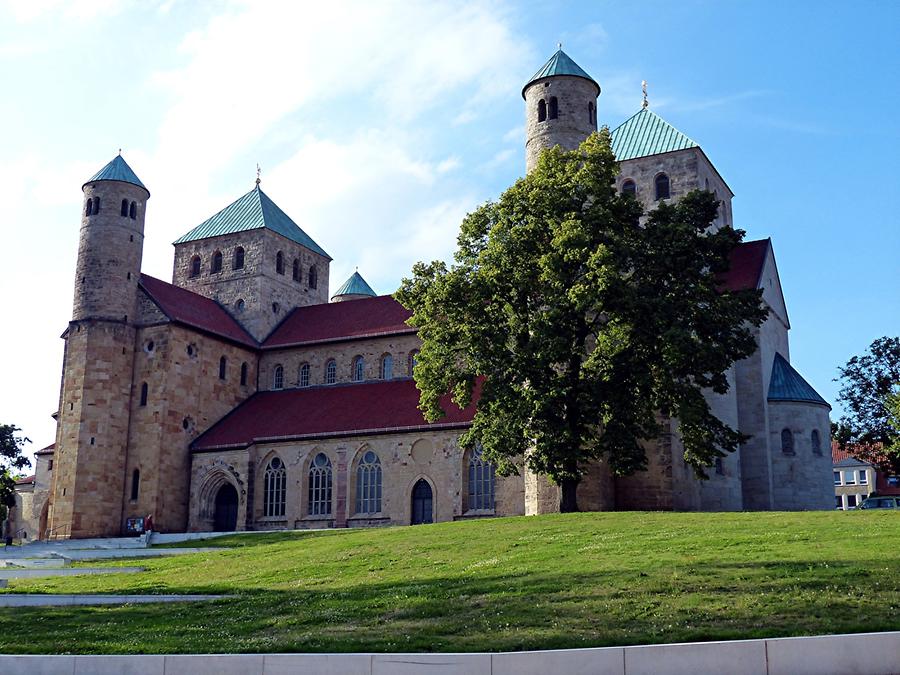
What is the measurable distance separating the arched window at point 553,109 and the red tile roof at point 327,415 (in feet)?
45.1

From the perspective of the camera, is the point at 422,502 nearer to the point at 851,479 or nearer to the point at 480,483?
the point at 480,483

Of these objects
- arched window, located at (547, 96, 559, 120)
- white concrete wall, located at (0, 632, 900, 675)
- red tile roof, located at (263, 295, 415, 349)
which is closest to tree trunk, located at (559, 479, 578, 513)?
arched window, located at (547, 96, 559, 120)

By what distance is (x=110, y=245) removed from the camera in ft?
174

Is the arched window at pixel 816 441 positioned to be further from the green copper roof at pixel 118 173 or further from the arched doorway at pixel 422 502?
the green copper roof at pixel 118 173

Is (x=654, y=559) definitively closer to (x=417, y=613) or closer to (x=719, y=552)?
(x=719, y=552)

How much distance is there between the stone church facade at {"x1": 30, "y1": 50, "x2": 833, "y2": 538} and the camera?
45688mm

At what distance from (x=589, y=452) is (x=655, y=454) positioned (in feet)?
23.7

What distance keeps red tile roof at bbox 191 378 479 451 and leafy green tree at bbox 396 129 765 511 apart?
31.2ft

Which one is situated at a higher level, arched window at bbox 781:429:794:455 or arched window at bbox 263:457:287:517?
arched window at bbox 781:429:794:455

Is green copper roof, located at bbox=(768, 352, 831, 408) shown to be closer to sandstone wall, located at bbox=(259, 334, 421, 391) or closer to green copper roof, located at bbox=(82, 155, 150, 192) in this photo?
sandstone wall, located at bbox=(259, 334, 421, 391)

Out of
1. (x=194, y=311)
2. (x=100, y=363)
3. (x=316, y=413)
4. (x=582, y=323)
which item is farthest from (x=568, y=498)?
(x=194, y=311)

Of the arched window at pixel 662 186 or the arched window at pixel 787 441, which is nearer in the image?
the arched window at pixel 787 441

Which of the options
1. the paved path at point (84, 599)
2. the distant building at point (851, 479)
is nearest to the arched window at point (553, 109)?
the paved path at point (84, 599)

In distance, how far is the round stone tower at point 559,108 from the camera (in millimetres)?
45500
